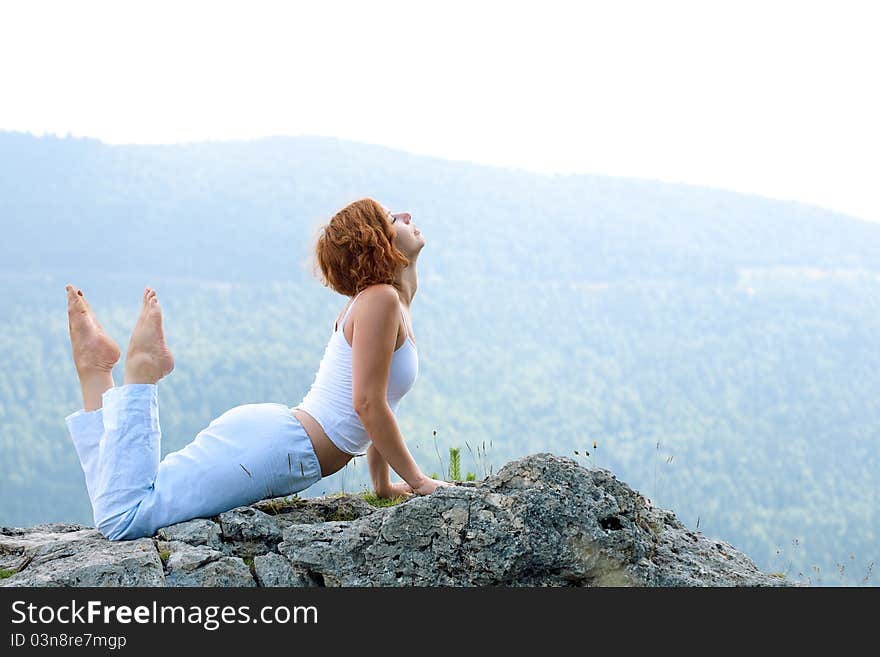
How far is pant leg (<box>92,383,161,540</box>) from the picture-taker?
4.09 meters

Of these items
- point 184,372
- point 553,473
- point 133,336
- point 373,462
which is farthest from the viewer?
point 184,372

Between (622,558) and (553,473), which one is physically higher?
(553,473)

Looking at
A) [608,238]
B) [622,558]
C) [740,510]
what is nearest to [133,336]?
[622,558]

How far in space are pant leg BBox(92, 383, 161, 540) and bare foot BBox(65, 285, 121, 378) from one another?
0.65 feet

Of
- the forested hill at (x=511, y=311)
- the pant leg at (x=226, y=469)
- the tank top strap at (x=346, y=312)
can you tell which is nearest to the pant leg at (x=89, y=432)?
the pant leg at (x=226, y=469)

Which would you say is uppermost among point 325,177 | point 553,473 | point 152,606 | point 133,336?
point 325,177

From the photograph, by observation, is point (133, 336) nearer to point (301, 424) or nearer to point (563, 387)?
point (301, 424)

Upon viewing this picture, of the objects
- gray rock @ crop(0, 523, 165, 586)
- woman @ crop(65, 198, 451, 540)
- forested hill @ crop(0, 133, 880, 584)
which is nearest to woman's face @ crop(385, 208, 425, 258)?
woman @ crop(65, 198, 451, 540)

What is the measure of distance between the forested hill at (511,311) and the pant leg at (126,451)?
4030 centimetres

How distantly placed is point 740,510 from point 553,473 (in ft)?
157

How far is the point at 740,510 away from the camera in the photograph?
48.0 m

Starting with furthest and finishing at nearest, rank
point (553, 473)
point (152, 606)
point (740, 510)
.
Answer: point (740, 510) → point (553, 473) → point (152, 606)

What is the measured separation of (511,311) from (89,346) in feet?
235

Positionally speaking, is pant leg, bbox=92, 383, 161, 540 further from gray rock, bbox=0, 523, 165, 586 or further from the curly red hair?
the curly red hair
